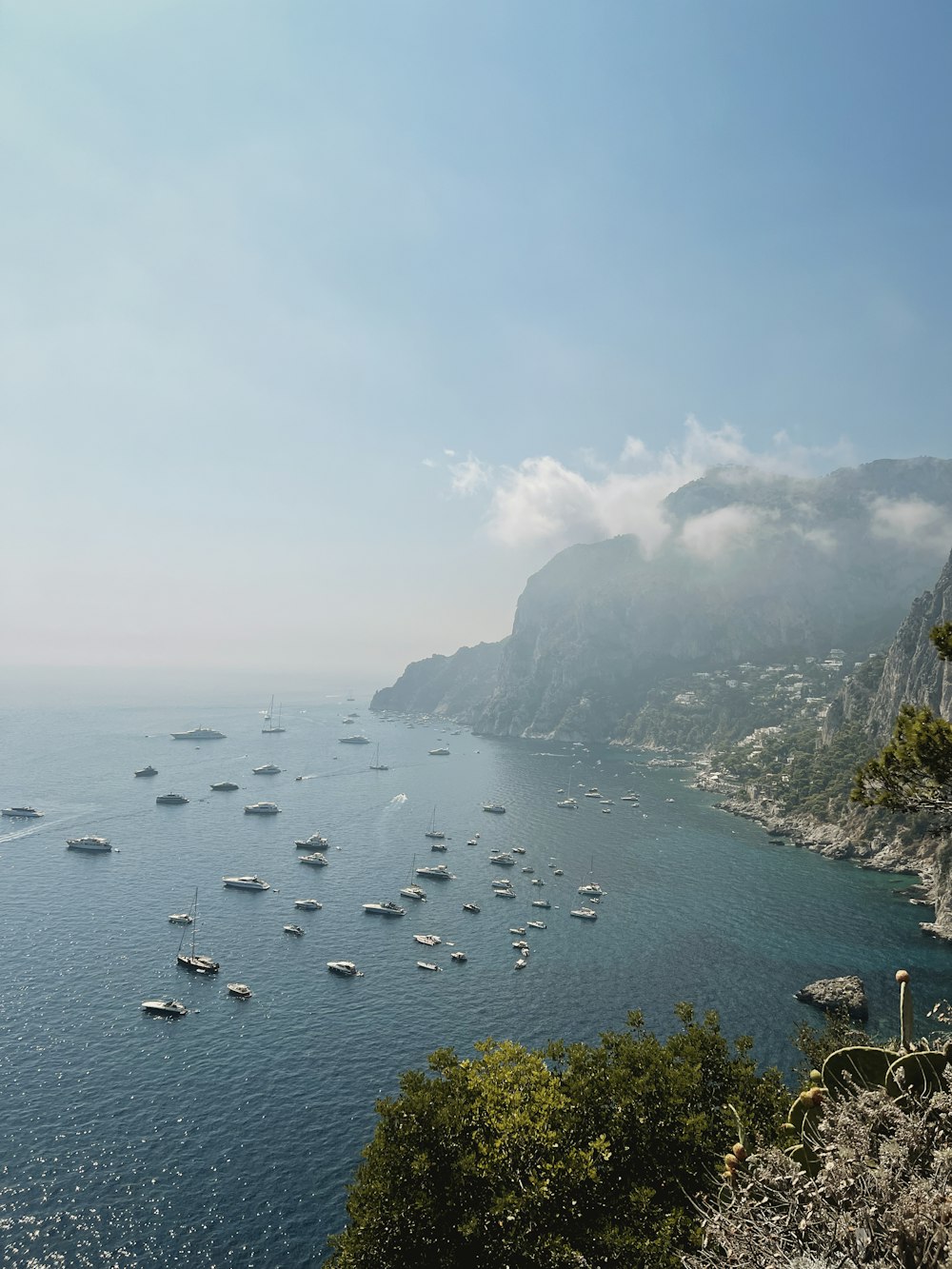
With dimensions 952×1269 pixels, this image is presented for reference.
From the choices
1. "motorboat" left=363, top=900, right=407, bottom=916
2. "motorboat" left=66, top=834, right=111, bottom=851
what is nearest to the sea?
"motorboat" left=363, top=900, right=407, bottom=916

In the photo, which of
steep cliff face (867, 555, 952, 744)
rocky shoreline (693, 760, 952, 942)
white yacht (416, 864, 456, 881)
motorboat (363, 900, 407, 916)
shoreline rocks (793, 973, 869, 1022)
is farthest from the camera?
steep cliff face (867, 555, 952, 744)

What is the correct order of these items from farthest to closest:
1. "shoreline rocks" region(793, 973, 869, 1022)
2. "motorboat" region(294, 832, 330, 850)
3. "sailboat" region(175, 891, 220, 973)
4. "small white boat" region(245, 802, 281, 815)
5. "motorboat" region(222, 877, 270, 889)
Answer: "small white boat" region(245, 802, 281, 815)
"motorboat" region(294, 832, 330, 850)
"motorboat" region(222, 877, 270, 889)
"sailboat" region(175, 891, 220, 973)
"shoreline rocks" region(793, 973, 869, 1022)

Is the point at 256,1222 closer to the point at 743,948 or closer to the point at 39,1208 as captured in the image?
the point at 39,1208

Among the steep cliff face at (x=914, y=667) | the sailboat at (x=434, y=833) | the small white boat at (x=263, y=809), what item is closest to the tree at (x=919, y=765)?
the sailboat at (x=434, y=833)

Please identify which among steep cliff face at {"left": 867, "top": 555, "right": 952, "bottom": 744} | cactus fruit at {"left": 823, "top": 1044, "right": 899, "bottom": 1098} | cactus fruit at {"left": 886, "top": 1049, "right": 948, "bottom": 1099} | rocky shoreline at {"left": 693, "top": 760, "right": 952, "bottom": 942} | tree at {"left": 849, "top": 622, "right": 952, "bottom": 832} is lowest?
rocky shoreline at {"left": 693, "top": 760, "right": 952, "bottom": 942}

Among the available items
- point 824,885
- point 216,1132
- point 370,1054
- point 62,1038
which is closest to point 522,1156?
point 216,1132

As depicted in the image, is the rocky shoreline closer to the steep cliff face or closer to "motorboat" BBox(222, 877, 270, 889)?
the steep cliff face
